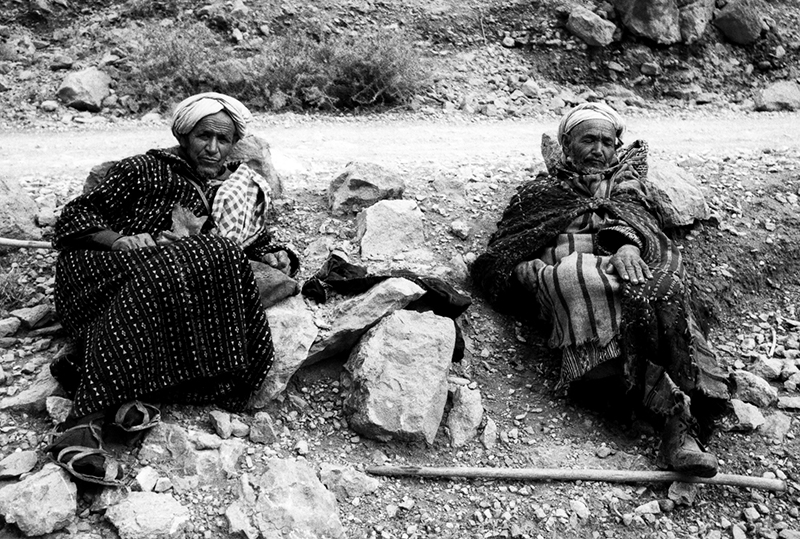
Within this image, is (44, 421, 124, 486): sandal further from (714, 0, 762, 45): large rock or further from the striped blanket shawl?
(714, 0, 762, 45): large rock

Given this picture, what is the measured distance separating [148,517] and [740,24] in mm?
10112

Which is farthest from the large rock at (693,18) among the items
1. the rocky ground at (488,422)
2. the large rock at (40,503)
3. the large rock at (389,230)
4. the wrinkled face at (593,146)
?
the large rock at (40,503)

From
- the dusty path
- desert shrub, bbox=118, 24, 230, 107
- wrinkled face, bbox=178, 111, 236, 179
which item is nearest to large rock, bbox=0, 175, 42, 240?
the dusty path

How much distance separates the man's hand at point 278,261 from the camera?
4.15 m

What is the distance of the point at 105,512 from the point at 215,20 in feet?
22.9

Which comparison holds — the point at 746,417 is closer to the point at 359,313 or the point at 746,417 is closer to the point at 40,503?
the point at 359,313

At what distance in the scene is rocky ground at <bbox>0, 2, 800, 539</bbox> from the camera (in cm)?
340

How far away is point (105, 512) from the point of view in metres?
3.12

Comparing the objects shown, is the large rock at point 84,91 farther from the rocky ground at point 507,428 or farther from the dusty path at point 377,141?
the rocky ground at point 507,428

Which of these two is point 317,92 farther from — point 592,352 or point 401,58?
point 592,352

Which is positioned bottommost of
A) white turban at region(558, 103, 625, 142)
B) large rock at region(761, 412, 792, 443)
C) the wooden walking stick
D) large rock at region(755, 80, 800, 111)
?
large rock at region(755, 80, 800, 111)

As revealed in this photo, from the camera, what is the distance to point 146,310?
3385mm

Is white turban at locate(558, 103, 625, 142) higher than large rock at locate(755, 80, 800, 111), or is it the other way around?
white turban at locate(558, 103, 625, 142)

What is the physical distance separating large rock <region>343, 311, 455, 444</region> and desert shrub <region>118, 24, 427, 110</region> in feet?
14.4
